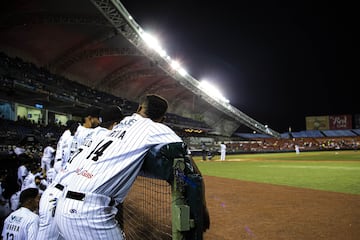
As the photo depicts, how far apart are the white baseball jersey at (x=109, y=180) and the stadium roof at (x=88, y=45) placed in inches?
786

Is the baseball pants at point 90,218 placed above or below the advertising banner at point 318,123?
below

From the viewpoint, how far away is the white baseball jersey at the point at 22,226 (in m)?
3.52

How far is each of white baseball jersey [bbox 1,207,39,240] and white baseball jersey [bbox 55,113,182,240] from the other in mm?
1914

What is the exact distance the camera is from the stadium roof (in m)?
20.9

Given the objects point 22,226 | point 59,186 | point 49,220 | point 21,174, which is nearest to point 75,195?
point 59,186

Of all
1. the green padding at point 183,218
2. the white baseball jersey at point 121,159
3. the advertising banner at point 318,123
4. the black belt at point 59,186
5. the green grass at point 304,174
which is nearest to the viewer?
the green padding at point 183,218

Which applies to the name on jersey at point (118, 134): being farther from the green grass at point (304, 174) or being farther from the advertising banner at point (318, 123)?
the advertising banner at point (318, 123)

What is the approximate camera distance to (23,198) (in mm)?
3928

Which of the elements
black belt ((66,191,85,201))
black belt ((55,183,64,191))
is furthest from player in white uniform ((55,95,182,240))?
black belt ((55,183,64,191))

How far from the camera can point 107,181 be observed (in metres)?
1.92

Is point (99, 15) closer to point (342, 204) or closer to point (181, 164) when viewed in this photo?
point (342, 204)

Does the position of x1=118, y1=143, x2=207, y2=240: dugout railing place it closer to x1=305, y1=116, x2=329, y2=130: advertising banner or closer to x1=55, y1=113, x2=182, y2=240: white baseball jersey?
x1=55, y1=113, x2=182, y2=240: white baseball jersey

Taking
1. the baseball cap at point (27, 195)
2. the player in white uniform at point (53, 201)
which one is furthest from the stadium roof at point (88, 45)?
the player in white uniform at point (53, 201)

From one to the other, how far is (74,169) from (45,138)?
20101 mm
